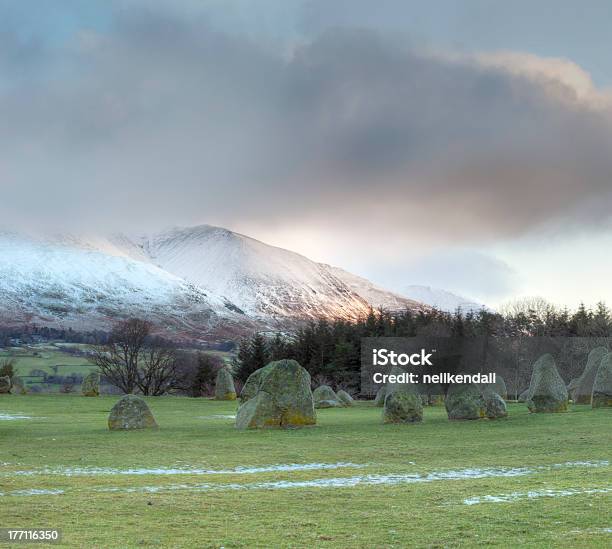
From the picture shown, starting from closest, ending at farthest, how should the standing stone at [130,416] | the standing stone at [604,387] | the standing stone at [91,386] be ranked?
the standing stone at [130,416], the standing stone at [604,387], the standing stone at [91,386]

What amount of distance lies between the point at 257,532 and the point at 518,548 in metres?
3.51

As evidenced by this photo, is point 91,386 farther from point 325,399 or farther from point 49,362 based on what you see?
point 49,362

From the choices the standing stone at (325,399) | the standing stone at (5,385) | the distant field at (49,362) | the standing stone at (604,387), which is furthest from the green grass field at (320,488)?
the distant field at (49,362)

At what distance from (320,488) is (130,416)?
16727mm

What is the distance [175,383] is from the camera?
81375 mm

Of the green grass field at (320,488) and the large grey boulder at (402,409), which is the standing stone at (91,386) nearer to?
the green grass field at (320,488)

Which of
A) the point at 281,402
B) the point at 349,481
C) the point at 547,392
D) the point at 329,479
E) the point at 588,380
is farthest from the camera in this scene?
the point at 588,380

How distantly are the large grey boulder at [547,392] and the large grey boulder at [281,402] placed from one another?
11321mm

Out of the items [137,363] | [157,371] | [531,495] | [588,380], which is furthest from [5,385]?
[531,495]

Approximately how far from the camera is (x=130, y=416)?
29.9m

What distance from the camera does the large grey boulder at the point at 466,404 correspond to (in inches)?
1321

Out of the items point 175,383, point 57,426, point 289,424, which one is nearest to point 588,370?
point 289,424

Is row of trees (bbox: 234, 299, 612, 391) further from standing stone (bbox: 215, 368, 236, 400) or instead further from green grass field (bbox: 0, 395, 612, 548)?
green grass field (bbox: 0, 395, 612, 548)

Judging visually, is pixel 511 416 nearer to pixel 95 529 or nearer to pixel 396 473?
pixel 396 473
